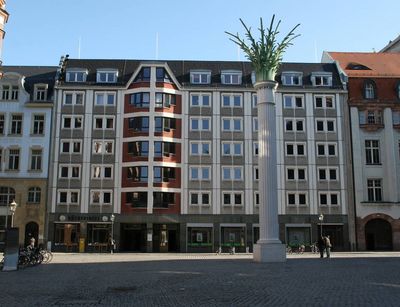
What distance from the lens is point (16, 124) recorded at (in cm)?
6250

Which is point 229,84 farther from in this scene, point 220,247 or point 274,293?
point 274,293

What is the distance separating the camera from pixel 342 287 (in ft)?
59.8

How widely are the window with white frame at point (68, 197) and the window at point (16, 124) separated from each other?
879cm

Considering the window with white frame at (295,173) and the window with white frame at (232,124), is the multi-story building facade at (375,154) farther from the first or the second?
the window with white frame at (232,124)

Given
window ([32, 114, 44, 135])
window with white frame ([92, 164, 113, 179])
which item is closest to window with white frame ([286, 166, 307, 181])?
window with white frame ([92, 164, 113, 179])

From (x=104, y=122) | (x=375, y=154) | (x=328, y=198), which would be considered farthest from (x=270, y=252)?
(x=104, y=122)

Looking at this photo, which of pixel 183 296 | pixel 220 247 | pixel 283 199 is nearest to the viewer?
pixel 183 296

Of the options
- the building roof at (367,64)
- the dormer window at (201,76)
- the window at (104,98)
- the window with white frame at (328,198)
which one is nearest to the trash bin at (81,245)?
the window at (104,98)

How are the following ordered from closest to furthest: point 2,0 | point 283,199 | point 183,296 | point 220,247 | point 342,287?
1. point 183,296
2. point 342,287
3. point 2,0
4. point 220,247
5. point 283,199

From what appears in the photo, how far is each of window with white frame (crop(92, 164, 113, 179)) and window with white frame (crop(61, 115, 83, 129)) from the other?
5248 mm

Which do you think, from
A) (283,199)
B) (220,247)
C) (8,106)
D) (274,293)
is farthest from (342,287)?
(8,106)

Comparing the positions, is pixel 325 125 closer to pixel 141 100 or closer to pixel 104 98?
pixel 141 100

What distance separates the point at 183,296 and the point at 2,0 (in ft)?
106

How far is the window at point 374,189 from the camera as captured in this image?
204 ft
